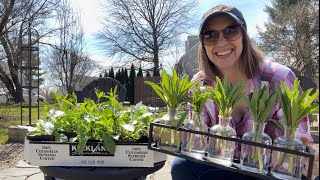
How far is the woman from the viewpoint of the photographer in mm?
1142

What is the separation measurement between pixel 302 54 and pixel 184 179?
773 cm

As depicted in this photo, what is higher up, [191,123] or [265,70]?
[265,70]

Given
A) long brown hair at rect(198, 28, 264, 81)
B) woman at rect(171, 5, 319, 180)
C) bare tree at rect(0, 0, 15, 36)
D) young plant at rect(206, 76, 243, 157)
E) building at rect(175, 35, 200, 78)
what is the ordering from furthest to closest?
building at rect(175, 35, 200, 78) → bare tree at rect(0, 0, 15, 36) → long brown hair at rect(198, 28, 264, 81) → woman at rect(171, 5, 319, 180) → young plant at rect(206, 76, 243, 157)

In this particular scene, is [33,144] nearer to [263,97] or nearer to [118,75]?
[263,97]

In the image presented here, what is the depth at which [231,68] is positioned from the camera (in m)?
1.35

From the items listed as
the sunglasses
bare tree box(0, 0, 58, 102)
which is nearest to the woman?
the sunglasses

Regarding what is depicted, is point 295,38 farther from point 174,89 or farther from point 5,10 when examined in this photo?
point 174,89

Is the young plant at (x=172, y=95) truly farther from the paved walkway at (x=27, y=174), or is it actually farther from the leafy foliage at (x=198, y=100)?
the paved walkway at (x=27, y=174)

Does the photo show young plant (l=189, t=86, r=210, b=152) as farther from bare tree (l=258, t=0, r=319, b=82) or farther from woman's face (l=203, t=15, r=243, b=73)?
bare tree (l=258, t=0, r=319, b=82)

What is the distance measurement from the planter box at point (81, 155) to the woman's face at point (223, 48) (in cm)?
52

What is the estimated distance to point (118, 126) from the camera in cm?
97

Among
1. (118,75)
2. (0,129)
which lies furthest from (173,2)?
(0,129)

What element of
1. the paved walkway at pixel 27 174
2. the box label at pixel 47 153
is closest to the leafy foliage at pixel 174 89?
the box label at pixel 47 153

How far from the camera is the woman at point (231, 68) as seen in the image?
44.9 inches
